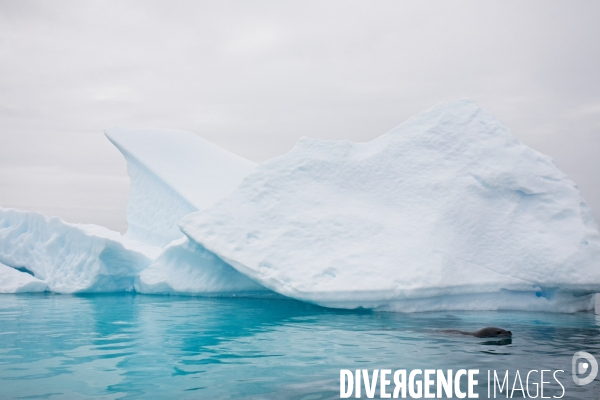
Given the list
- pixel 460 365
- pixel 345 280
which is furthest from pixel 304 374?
pixel 345 280

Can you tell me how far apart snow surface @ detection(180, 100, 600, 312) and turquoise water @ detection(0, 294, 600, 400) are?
1.98ft

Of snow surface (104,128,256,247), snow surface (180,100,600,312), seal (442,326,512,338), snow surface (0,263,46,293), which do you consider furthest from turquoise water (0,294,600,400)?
snow surface (104,128,256,247)

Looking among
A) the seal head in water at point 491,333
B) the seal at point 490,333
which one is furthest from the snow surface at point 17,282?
the seal head in water at point 491,333

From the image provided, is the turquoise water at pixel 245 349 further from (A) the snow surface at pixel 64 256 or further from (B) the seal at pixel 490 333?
(A) the snow surface at pixel 64 256

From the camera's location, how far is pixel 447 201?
10703 millimetres

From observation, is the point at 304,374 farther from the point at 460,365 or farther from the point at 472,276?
the point at 472,276

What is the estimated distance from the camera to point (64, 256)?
13.8m

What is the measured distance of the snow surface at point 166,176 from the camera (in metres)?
15.6

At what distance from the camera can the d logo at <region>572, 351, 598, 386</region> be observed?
4.52 meters

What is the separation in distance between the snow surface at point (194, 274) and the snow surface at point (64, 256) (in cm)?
92

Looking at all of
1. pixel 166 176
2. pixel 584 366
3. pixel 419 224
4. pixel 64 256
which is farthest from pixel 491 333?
pixel 166 176

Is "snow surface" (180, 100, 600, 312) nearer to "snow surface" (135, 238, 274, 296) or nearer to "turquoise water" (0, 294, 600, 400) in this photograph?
"turquoise water" (0, 294, 600, 400)

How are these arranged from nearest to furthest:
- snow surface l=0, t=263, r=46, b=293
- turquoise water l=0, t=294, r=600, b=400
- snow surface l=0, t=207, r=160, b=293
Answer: turquoise water l=0, t=294, r=600, b=400
snow surface l=0, t=207, r=160, b=293
snow surface l=0, t=263, r=46, b=293

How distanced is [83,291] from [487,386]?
1153cm
